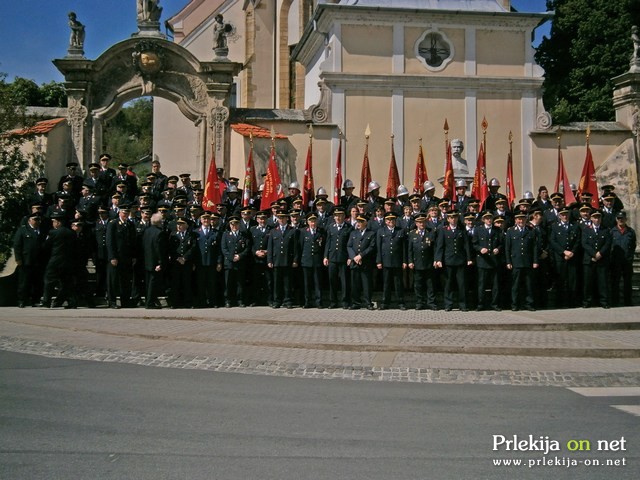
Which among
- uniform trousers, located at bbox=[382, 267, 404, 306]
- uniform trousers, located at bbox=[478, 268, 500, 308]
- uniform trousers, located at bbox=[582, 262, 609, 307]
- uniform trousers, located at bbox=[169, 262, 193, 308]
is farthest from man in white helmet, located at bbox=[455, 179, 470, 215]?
uniform trousers, located at bbox=[169, 262, 193, 308]

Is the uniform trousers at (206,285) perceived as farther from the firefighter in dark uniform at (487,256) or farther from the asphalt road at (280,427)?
the asphalt road at (280,427)

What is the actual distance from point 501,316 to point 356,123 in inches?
338

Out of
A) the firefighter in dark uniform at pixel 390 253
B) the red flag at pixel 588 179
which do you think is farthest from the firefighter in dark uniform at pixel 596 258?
the red flag at pixel 588 179

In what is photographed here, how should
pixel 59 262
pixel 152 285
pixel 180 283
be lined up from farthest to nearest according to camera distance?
pixel 180 283, pixel 152 285, pixel 59 262

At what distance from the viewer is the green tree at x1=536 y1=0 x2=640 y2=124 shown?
26.9m

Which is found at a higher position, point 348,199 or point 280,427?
point 348,199

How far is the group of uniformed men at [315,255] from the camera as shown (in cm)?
1339

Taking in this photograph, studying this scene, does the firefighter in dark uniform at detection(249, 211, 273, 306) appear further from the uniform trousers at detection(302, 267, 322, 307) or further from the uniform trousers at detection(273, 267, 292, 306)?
the uniform trousers at detection(302, 267, 322, 307)

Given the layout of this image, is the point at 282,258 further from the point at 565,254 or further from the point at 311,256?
the point at 565,254

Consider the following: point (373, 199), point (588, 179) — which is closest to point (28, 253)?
point (373, 199)

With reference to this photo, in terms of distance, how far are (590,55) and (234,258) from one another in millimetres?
19404

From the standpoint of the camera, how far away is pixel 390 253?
13.5 m

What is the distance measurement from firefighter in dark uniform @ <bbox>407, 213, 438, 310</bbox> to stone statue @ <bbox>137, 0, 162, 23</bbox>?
29.1 ft

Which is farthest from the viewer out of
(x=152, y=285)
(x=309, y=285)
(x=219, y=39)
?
(x=219, y=39)
